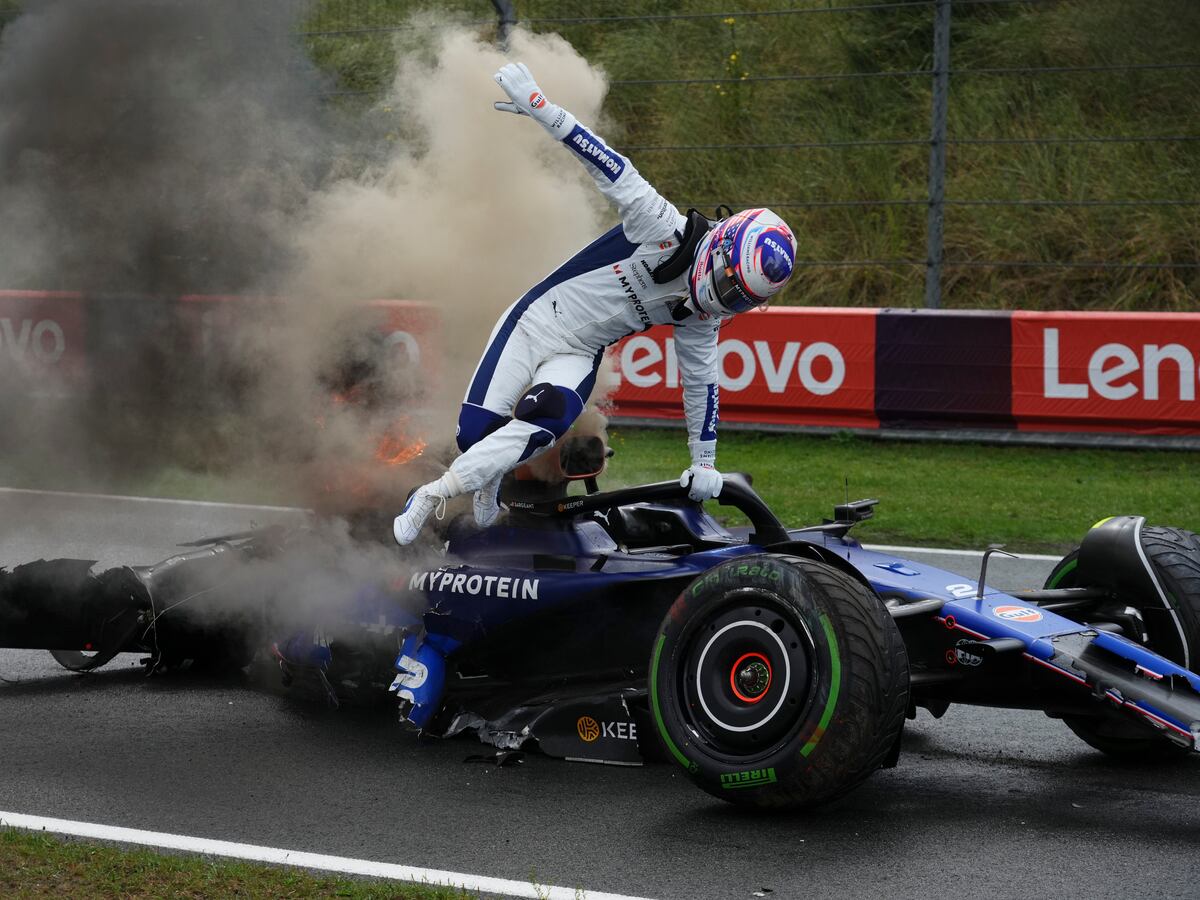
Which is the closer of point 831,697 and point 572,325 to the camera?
point 831,697

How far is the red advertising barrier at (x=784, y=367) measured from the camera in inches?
494

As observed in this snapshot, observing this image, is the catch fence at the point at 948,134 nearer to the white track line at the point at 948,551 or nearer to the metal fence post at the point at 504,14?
the metal fence post at the point at 504,14

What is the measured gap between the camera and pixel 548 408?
591 cm

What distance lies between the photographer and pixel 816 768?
4.62 meters

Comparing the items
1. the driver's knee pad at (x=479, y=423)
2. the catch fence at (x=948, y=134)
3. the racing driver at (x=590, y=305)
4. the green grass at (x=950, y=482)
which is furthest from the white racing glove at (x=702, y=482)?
the catch fence at (x=948, y=134)

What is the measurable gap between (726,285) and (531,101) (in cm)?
98

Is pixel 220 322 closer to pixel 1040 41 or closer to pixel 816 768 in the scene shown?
pixel 816 768

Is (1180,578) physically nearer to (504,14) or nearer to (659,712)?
(659,712)

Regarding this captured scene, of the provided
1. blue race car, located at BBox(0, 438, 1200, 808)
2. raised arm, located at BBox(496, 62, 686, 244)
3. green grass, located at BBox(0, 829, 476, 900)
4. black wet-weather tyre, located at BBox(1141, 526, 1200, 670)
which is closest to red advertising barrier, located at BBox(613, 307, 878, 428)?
blue race car, located at BBox(0, 438, 1200, 808)

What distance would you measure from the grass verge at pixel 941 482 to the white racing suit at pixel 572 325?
2728 millimetres

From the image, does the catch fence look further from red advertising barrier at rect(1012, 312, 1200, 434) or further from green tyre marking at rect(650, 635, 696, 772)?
green tyre marking at rect(650, 635, 696, 772)

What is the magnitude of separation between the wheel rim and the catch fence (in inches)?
360

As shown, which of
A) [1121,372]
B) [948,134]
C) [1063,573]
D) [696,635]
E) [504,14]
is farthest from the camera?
[948,134]

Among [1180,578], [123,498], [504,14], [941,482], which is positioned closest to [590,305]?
[1180,578]
